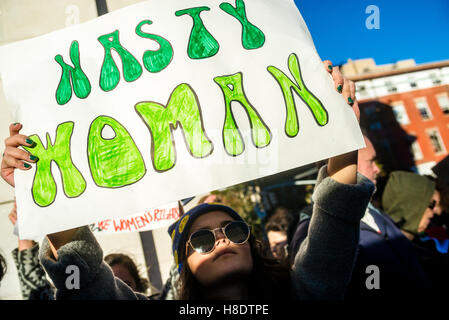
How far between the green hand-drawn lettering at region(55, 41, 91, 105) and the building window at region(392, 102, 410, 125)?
23.4 metres

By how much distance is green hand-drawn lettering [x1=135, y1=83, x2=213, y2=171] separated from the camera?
2.77ft

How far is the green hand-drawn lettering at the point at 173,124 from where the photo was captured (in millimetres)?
844

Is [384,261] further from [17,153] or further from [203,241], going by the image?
[17,153]

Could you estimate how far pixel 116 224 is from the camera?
7.45ft

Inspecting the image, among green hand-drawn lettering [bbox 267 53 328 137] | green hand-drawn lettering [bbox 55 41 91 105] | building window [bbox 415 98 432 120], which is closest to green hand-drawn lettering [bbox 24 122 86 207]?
green hand-drawn lettering [bbox 55 41 91 105]

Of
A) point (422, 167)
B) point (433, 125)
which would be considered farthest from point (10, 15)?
point (433, 125)

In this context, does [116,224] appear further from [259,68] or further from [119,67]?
[259,68]

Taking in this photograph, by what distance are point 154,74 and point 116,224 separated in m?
1.79

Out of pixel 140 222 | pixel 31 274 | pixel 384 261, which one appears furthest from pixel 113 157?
pixel 140 222

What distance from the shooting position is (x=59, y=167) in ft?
2.83

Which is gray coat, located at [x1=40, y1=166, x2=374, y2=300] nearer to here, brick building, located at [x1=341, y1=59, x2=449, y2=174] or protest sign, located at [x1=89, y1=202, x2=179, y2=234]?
protest sign, located at [x1=89, y1=202, x2=179, y2=234]

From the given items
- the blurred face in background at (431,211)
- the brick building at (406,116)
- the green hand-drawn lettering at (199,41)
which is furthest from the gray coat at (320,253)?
the brick building at (406,116)

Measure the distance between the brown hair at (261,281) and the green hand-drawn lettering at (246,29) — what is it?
38.8 inches

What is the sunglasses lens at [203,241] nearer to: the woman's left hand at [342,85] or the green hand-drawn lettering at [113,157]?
the green hand-drawn lettering at [113,157]
